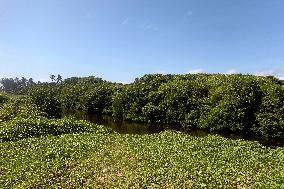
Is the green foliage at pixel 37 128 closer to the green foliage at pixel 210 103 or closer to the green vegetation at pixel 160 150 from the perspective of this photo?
the green vegetation at pixel 160 150

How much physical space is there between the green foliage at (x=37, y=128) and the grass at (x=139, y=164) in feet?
15.2

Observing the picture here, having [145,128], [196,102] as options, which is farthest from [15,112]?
[196,102]

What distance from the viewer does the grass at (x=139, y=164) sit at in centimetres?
2556

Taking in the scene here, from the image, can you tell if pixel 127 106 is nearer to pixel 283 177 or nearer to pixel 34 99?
pixel 34 99

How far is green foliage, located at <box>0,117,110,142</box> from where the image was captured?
4172cm

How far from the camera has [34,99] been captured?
77.5 meters

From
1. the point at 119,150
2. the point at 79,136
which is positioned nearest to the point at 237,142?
the point at 119,150

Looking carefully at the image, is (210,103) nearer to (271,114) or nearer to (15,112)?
(271,114)

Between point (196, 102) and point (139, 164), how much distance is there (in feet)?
155

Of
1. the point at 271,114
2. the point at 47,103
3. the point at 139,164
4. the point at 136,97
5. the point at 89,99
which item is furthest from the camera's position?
the point at 89,99

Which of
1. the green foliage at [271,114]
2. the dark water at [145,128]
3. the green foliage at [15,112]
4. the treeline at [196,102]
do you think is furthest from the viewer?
the treeline at [196,102]

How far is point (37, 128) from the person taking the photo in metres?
45.0

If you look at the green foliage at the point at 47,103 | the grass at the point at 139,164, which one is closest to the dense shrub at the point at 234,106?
the green foliage at the point at 47,103

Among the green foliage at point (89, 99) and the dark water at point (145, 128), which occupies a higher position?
the green foliage at point (89, 99)
